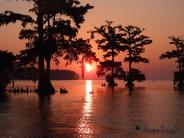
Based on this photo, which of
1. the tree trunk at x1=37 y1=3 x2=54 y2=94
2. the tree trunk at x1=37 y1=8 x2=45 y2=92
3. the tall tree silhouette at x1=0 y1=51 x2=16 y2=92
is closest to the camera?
the tall tree silhouette at x1=0 y1=51 x2=16 y2=92

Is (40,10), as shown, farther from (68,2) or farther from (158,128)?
(158,128)

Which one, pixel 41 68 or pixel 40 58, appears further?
pixel 40 58

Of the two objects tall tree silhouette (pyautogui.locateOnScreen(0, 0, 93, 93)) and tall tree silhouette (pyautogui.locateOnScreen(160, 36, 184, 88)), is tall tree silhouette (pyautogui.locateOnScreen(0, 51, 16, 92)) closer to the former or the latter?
tall tree silhouette (pyautogui.locateOnScreen(0, 0, 93, 93))

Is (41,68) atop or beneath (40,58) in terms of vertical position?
beneath

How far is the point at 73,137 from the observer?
65.3ft

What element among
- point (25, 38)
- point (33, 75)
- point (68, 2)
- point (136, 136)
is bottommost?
point (136, 136)

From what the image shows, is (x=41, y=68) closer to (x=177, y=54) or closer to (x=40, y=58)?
(x=40, y=58)

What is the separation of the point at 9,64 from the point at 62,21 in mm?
9743

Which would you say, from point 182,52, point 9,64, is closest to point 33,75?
point 9,64

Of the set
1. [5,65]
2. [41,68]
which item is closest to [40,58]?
[41,68]

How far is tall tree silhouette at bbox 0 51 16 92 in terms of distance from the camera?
207 ft

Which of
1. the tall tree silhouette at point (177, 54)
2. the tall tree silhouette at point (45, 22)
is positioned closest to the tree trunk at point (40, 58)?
the tall tree silhouette at point (45, 22)

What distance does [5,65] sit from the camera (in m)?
63.6

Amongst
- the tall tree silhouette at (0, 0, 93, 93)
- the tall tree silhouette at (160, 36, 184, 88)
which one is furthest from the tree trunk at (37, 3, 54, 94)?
the tall tree silhouette at (160, 36, 184, 88)
